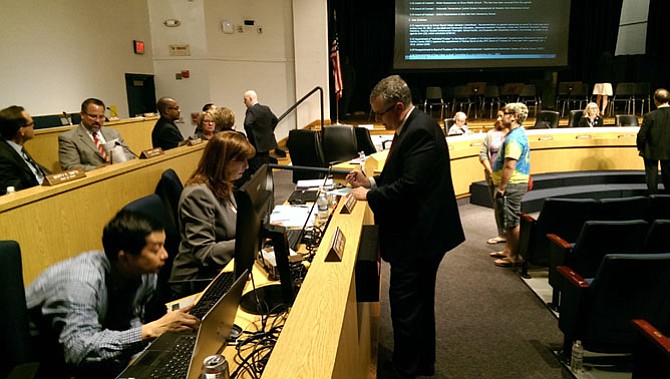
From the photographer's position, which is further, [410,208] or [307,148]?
[307,148]

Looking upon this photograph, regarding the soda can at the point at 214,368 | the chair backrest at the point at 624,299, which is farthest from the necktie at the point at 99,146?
the chair backrest at the point at 624,299

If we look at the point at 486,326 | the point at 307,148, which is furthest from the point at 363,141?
the point at 486,326

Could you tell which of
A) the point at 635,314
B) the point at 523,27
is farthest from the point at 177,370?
the point at 523,27

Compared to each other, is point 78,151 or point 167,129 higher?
point 167,129

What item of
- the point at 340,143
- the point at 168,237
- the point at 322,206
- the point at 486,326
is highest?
the point at 340,143

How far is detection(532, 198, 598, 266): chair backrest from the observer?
356 centimetres

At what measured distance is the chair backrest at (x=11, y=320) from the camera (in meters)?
1.58

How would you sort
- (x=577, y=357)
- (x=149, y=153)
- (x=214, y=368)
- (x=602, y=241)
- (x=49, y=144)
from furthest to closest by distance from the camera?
(x=49, y=144), (x=149, y=153), (x=602, y=241), (x=577, y=357), (x=214, y=368)

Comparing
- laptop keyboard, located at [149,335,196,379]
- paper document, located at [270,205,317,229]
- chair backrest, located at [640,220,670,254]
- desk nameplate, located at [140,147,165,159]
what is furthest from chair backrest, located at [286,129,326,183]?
laptop keyboard, located at [149,335,196,379]

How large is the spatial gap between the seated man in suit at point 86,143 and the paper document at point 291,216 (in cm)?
185

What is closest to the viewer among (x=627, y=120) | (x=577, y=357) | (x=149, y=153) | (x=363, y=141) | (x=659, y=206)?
(x=577, y=357)

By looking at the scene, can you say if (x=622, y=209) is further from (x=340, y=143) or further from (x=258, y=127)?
(x=258, y=127)

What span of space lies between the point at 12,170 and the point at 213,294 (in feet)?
7.52

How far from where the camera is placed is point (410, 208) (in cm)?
235
